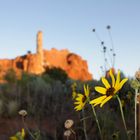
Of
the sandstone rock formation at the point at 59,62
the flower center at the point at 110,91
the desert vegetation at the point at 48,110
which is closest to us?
the flower center at the point at 110,91

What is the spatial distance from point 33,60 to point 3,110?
51.8 m

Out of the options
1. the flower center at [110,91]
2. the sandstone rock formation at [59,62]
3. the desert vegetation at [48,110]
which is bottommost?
the flower center at [110,91]

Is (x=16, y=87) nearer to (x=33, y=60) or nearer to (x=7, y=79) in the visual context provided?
(x=7, y=79)

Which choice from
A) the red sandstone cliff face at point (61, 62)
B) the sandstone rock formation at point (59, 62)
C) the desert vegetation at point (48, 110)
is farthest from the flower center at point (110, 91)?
the red sandstone cliff face at point (61, 62)

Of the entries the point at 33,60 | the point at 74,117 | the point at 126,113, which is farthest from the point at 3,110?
the point at 33,60

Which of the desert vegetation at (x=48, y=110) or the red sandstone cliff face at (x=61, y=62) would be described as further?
the red sandstone cliff face at (x=61, y=62)

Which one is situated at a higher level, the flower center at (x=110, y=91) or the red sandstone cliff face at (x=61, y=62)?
the red sandstone cliff face at (x=61, y=62)

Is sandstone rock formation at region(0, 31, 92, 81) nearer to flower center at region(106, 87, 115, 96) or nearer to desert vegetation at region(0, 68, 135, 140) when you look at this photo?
desert vegetation at region(0, 68, 135, 140)

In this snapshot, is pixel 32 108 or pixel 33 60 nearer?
pixel 32 108

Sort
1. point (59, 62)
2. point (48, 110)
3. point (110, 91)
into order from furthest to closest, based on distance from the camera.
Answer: point (59, 62)
point (48, 110)
point (110, 91)

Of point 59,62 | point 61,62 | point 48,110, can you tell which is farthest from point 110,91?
point 59,62

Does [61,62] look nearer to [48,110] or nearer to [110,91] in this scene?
[48,110]

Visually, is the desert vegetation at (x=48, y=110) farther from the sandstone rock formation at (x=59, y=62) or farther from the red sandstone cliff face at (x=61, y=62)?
the red sandstone cliff face at (x=61, y=62)

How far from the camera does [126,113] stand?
767cm
